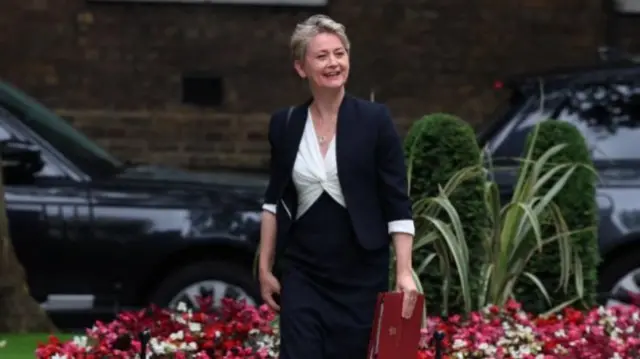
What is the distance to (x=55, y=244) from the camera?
8719mm

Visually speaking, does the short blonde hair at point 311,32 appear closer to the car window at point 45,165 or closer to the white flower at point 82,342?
the white flower at point 82,342

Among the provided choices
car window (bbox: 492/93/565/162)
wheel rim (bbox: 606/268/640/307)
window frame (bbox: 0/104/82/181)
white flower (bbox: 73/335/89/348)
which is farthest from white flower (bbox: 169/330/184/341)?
car window (bbox: 492/93/565/162)

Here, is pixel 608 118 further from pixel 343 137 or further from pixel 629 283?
pixel 343 137

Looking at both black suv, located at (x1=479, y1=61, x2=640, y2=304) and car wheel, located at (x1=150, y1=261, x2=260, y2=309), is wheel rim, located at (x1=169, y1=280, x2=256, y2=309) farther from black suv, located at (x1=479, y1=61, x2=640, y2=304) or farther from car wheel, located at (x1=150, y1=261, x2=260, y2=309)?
black suv, located at (x1=479, y1=61, x2=640, y2=304)

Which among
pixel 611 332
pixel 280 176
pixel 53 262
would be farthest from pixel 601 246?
pixel 280 176

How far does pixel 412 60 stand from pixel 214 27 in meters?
2.19

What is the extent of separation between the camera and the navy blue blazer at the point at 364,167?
Result: 483 cm

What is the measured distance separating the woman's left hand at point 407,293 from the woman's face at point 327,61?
0.64 m

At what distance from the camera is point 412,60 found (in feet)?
54.6

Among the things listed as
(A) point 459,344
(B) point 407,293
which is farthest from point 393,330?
(A) point 459,344

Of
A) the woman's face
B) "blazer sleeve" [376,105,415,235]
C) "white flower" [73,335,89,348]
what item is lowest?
"white flower" [73,335,89,348]

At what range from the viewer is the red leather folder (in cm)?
469

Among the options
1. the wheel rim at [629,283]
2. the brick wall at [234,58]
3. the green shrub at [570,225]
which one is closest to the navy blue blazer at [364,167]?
the green shrub at [570,225]

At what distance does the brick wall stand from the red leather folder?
37.7 ft
